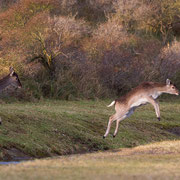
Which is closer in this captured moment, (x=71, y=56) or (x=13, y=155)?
(x=13, y=155)

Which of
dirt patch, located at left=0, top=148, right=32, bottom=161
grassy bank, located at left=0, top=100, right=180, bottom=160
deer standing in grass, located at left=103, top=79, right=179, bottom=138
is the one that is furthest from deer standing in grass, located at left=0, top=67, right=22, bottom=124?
dirt patch, located at left=0, top=148, right=32, bottom=161

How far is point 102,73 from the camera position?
35.5 meters

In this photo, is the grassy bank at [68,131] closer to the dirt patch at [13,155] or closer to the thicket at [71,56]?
the dirt patch at [13,155]

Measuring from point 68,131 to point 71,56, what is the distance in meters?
15.1

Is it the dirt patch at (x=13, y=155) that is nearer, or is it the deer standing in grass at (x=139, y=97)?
the dirt patch at (x=13, y=155)

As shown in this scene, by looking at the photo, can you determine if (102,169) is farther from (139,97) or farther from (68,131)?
(68,131)

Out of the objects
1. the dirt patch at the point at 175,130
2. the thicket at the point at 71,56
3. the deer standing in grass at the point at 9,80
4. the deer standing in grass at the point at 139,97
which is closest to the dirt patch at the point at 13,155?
the deer standing in grass at the point at 139,97

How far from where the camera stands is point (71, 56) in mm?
34406

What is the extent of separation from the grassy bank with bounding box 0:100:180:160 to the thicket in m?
5.90

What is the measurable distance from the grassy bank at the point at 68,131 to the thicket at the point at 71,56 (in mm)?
5901

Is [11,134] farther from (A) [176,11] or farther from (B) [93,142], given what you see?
(A) [176,11]

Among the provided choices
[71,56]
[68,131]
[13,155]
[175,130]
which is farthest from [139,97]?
[71,56]

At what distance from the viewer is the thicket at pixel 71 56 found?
31.4 metres

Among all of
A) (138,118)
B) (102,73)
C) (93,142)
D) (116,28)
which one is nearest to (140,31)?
(116,28)
